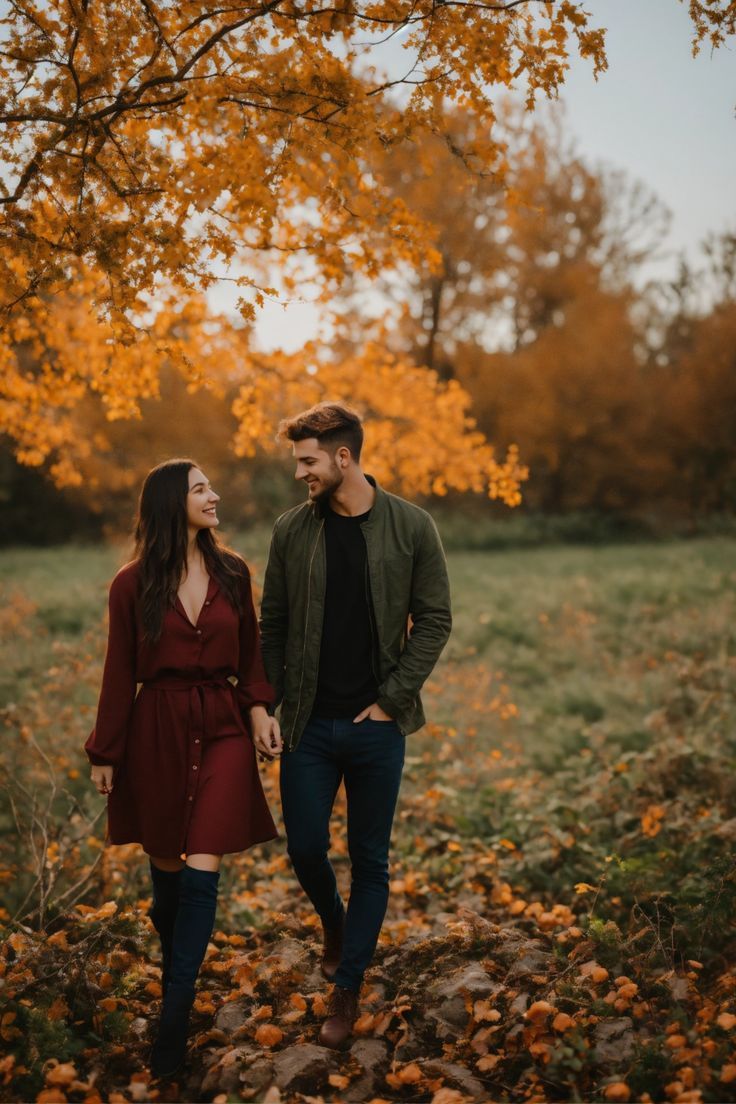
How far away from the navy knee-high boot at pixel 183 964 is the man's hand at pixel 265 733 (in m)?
0.49

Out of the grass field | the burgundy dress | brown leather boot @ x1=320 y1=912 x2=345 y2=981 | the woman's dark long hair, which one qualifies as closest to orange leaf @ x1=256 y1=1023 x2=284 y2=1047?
the grass field

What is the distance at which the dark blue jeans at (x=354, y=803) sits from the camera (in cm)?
349

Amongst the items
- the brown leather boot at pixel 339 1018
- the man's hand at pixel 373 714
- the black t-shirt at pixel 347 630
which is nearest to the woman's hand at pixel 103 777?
the black t-shirt at pixel 347 630

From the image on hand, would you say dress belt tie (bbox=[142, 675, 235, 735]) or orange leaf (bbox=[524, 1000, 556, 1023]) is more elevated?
dress belt tie (bbox=[142, 675, 235, 735])

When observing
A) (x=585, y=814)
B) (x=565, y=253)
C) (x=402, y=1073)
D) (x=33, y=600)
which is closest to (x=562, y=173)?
(x=565, y=253)

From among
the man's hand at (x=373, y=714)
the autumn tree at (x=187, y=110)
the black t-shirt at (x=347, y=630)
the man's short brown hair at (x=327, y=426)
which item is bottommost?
the man's hand at (x=373, y=714)

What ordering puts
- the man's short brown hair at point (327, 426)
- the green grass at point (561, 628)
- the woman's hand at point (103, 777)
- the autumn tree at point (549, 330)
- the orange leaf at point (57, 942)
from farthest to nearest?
1. the autumn tree at point (549, 330)
2. the green grass at point (561, 628)
3. the orange leaf at point (57, 942)
4. the man's short brown hair at point (327, 426)
5. the woman's hand at point (103, 777)

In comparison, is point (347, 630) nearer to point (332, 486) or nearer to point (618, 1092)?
point (332, 486)

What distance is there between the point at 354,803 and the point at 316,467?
1.35 metres

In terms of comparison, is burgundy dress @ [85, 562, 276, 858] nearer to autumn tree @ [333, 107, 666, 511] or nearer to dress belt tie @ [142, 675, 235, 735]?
dress belt tie @ [142, 675, 235, 735]

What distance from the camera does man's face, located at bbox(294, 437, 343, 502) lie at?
3.47m

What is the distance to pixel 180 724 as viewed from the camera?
131 inches

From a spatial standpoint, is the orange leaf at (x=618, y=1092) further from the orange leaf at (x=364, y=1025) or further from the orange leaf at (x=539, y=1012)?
the orange leaf at (x=364, y=1025)

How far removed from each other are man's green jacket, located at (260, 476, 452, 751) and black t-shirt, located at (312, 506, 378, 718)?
4 cm
